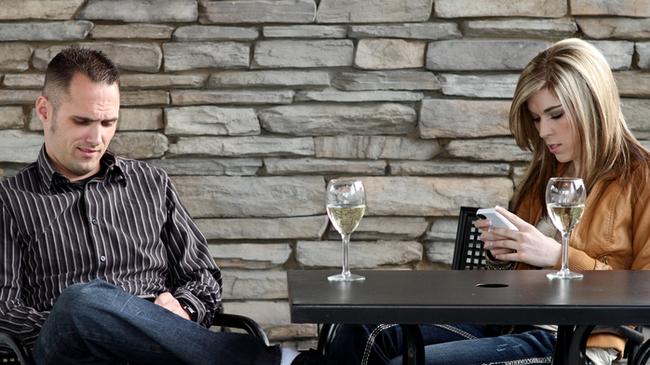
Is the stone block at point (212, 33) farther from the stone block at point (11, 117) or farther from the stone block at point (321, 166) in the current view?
the stone block at point (11, 117)

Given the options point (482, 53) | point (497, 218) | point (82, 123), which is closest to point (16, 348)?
point (82, 123)

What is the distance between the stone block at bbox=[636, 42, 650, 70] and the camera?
137 inches

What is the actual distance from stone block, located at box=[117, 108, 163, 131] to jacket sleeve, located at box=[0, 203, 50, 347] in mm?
850

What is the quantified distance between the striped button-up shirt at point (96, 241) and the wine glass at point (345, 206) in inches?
23.7

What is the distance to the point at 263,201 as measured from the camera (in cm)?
346

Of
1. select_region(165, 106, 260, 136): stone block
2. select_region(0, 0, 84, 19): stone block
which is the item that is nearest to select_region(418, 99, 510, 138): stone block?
select_region(165, 106, 260, 136): stone block

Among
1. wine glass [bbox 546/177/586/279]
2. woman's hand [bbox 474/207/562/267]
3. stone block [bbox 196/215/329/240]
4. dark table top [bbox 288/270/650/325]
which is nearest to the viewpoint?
dark table top [bbox 288/270/650/325]

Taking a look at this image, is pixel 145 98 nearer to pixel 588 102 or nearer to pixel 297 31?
pixel 297 31

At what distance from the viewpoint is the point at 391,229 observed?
11.4 feet

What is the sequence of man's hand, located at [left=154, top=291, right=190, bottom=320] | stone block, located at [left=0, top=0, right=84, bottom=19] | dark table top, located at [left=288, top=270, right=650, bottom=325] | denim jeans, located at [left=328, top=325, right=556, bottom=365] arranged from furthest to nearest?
stone block, located at [left=0, top=0, right=84, bottom=19], man's hand, located at [left=154, top=291, right=190, bottom=320], denim jeans, located at [left=328, top=325, right=556, bottom=365], dark table top, located at [left=288, top=270, right=650, bottom=325]

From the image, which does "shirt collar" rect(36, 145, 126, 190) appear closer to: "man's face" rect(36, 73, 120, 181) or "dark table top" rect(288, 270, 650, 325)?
"man's face" rect(36, 73, 120, 181)

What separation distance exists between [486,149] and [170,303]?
4.43ft

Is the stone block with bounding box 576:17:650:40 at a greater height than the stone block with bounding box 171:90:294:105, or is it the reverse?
the stone block with bounding box 576:17:650:40

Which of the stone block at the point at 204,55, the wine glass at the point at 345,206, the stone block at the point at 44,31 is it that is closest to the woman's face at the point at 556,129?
the wine glass at the point at 345,206
